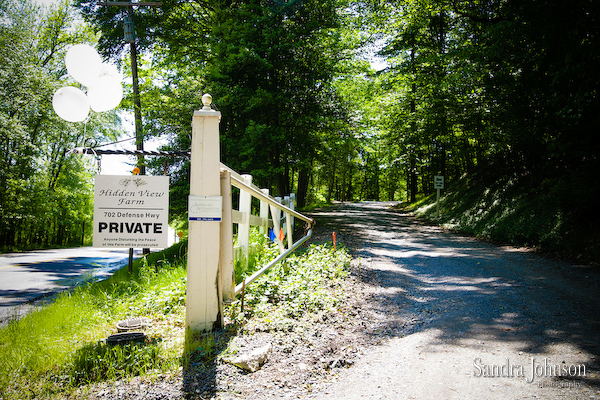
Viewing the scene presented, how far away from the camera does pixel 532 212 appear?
38.0ft

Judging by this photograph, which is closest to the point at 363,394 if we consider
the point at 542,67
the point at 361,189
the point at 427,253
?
the point at 427,253

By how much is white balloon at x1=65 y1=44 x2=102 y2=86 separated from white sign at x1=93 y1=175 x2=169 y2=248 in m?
1.50

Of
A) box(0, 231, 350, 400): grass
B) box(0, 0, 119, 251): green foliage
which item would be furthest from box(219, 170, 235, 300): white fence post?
box(0, 0, 119, 251): green foliage

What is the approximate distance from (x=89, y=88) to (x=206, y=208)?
106 inches

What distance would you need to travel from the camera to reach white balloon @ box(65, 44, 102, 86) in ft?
15.8

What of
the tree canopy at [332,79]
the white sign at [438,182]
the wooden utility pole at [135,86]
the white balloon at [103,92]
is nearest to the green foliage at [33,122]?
the tree canopy at [332,79]

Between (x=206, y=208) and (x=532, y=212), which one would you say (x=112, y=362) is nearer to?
(x=206, y=208)

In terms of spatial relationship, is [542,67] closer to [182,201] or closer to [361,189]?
[182,201]

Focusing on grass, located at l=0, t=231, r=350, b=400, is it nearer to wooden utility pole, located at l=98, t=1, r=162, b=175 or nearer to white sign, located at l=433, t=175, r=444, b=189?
wooden utility pole, located at l=98, t=1, r=162, b=175

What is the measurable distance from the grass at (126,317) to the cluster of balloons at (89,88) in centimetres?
246

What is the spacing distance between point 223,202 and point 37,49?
88.8ft

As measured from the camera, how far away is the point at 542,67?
856 cm

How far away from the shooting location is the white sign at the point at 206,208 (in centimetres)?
382

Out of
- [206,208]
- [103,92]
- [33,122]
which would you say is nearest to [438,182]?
[103,92]
